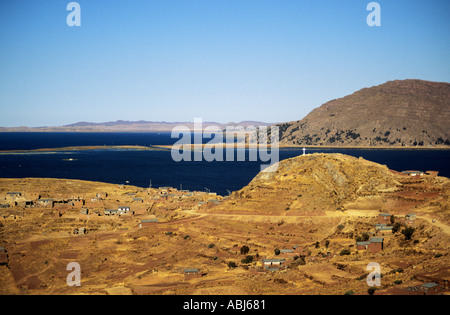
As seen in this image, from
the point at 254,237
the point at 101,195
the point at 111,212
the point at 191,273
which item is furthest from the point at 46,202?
the point at 191,273

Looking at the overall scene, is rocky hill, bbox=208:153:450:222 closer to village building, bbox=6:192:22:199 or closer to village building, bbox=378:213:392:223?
village building, bbox=378:213:392:223

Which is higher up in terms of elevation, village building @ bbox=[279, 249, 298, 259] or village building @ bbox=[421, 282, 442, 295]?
village building @ bbox=[421, 282, 442, 295]

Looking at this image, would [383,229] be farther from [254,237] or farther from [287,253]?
[254,237]

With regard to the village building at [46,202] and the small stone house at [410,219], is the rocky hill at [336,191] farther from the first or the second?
the village building at [46,202]

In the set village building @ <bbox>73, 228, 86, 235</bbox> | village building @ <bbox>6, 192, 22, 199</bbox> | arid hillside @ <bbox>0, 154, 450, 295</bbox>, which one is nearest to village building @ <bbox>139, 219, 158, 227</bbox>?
arid hillside @ <bbox>0, 154, 450, 295</bbox>

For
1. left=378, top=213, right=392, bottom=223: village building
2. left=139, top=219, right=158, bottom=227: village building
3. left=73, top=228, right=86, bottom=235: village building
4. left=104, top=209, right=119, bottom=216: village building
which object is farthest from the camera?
left=104, top=209, right=119, bottom=216: village building

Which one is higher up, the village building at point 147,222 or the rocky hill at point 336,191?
the rocky hill at point 336,191

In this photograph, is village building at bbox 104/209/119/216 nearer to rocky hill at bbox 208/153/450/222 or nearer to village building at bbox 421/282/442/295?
rocky hill at bbox 208/153/450/222

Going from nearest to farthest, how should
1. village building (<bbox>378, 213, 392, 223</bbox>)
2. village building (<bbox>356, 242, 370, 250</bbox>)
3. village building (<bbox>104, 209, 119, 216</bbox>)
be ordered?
1. village building (<bbox>356, 242, 370, 250</bbox>)
2. village building (<bbox>378, 213, 392, 223</bbox>)
3. village building (<bbox>104, 209, 119, 216</bbox>)

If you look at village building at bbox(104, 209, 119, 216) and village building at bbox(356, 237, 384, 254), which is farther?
village building at bbox(104, 209, 119, 216)

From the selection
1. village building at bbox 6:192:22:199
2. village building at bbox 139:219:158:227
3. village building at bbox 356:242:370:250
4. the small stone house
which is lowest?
village building at bbox 139:219:158:227

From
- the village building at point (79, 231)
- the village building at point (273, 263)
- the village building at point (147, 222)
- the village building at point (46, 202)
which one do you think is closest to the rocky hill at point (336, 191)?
the village building at point (147, 222)
